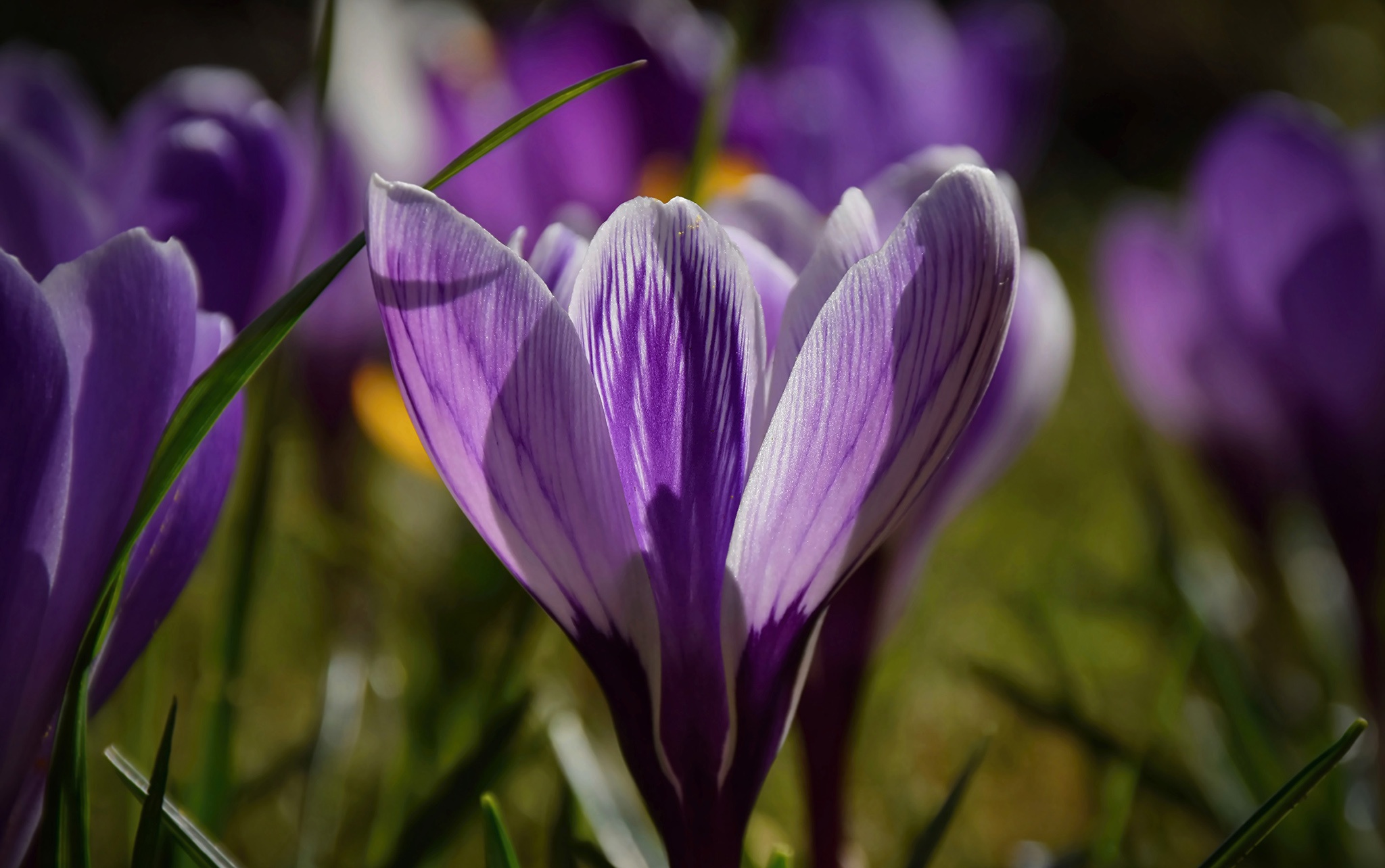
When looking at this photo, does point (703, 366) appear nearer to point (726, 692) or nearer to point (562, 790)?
point (726, 692)

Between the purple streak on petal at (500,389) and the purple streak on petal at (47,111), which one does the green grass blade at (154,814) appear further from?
the purple streak on petal at (47,111)

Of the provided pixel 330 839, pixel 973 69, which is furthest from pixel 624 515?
pixel 973 69

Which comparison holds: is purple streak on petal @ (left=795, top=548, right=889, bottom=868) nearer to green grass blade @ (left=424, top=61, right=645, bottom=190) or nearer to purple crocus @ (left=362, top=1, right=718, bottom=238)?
green grass blade @ (left=424, top=61, right=645, bottom=190)

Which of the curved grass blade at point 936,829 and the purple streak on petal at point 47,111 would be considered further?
the purple streak on petal at point 47,111

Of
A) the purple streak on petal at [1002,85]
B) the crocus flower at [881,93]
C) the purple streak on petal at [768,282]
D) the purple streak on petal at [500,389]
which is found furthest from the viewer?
the purple streak on petal at [1002,85]

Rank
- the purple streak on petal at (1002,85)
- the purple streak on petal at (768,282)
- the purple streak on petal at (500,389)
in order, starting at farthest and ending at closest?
the purple streak on petal at (1002,85), the purple streak on petal at (768,282), the purple streak on petal at (500,389)

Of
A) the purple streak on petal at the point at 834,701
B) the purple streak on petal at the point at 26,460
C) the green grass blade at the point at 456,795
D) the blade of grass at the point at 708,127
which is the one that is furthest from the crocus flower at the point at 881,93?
the purple streak on petal at the point at 26,460

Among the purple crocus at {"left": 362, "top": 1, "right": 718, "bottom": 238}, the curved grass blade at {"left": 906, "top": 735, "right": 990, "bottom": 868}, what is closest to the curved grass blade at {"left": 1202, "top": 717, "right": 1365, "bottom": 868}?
the curved grass blade at {"left": 906, "top": 735, "right": 990, "bottom": 868}
